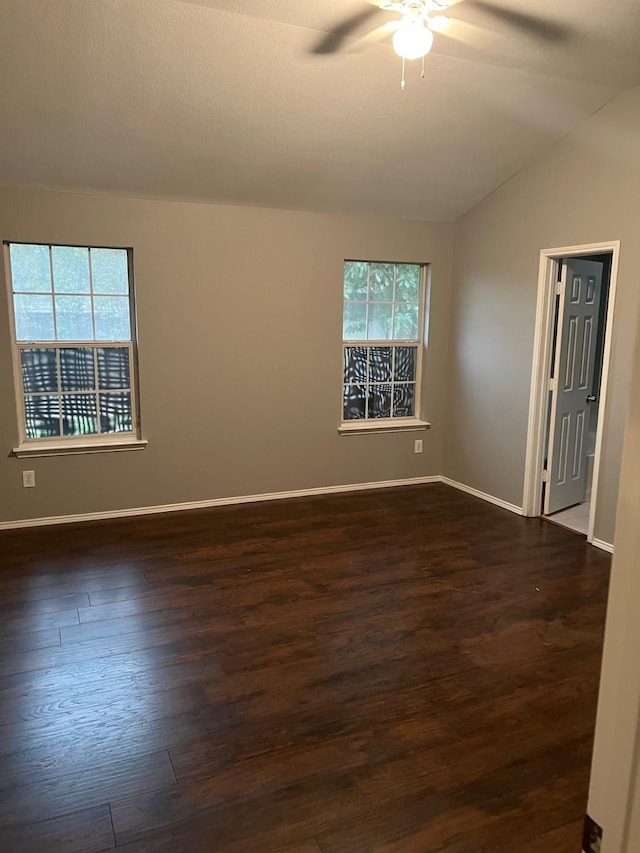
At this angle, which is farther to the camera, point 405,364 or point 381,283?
point 405,364

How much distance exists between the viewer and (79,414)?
4.54m

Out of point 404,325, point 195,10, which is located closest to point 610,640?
point 195,10

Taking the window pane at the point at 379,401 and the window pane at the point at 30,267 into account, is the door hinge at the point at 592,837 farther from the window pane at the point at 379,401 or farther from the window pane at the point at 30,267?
the window pane at the point at 379,401

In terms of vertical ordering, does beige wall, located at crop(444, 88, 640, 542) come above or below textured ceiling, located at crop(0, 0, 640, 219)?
below

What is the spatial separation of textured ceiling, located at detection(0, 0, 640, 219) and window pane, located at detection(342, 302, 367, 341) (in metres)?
0.89

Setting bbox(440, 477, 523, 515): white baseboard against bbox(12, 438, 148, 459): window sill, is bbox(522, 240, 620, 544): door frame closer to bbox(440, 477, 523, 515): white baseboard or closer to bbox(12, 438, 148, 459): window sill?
bbox(440, 477, 523, 515): white baseboard

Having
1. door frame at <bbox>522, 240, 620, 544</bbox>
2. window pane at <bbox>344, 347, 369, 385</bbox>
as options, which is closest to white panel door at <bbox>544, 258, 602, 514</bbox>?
door frame at <bbox>522, 240, 620, 544</bbox>

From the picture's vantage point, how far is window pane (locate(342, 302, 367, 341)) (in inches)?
206

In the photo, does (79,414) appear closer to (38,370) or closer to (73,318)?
(38,370)

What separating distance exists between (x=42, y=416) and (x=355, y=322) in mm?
2591

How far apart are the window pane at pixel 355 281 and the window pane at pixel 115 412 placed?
78.8 inches

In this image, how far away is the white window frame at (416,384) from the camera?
5.29 metres

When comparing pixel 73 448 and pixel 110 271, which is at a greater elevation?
pixel 110 271

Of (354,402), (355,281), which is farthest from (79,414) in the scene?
(355,281)
